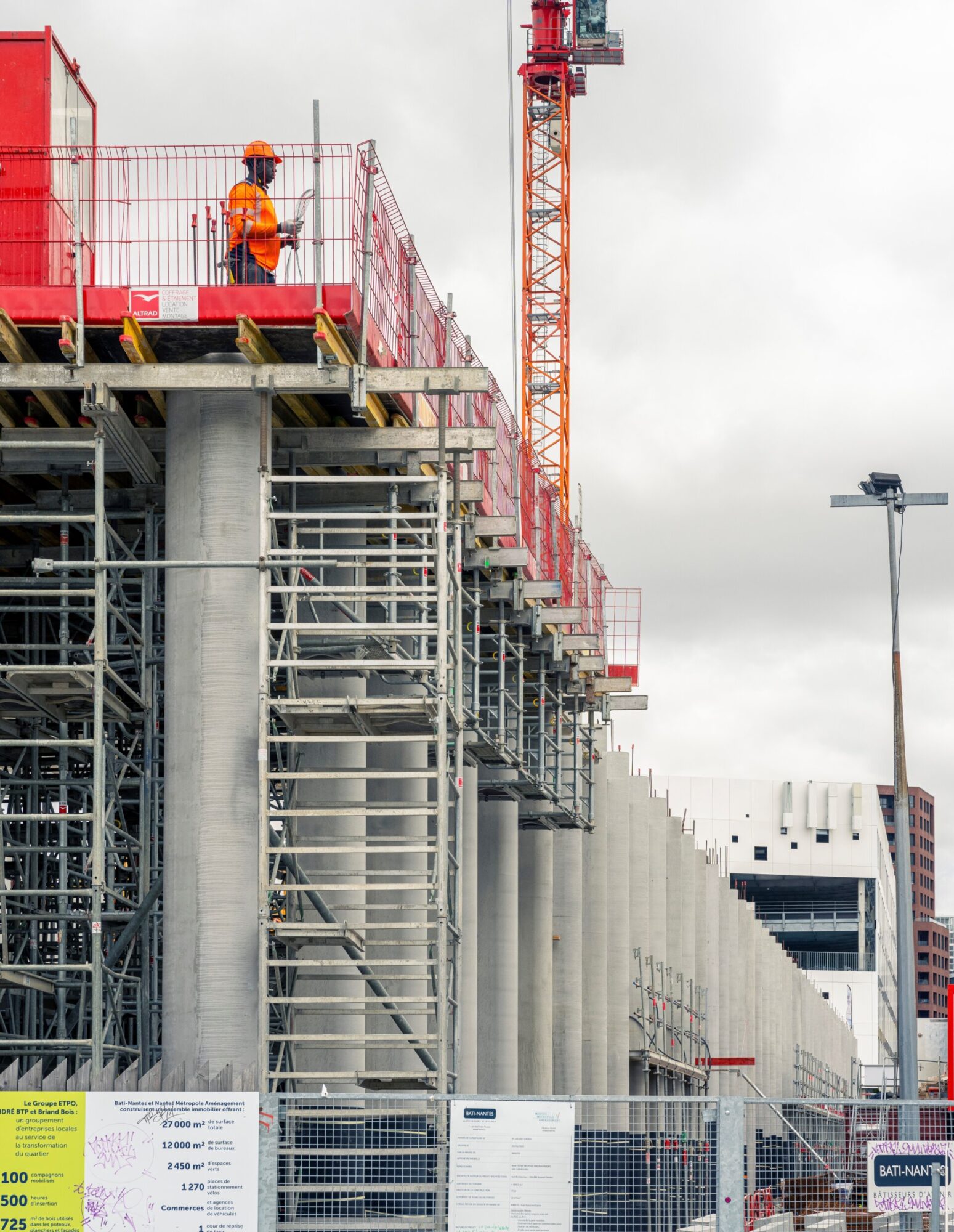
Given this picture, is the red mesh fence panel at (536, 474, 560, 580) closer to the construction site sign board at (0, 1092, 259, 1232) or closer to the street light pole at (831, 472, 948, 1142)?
the street light pole at (831, 472, 948, 1142)

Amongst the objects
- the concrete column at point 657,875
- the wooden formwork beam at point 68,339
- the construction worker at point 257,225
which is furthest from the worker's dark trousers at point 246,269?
the concrete column at point 657,875

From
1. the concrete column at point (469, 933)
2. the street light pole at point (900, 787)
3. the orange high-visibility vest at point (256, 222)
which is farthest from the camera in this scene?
the concrete column at point (469, 933)

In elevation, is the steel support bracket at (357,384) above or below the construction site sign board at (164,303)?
below

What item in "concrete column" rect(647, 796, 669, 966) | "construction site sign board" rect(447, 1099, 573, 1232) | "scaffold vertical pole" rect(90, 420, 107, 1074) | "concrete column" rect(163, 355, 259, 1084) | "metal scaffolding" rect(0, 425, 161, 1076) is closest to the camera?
"construction site sign board" rect(447, 1099, 573, 1232)

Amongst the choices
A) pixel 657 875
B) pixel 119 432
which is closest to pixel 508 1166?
pixel 119 432

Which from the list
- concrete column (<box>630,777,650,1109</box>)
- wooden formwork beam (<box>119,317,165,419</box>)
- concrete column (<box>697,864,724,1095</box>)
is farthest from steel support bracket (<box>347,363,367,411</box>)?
concrete column (<box>697,864,724,1095</box>)

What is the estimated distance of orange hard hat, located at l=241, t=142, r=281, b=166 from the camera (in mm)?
25645

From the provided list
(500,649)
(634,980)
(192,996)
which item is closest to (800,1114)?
(634,980)

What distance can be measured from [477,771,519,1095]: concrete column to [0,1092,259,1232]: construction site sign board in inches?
890

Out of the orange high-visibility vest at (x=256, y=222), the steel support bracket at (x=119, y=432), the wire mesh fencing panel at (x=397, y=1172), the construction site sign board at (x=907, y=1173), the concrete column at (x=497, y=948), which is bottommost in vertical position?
the wire mesh fencing panel at (x=397, y=1172)

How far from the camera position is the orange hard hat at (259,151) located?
2565 centimetres

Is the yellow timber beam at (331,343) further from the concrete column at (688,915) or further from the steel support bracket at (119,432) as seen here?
the concrete column at (688,915)

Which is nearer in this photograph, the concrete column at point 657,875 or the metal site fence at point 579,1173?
the metal site fence at point 579,1173

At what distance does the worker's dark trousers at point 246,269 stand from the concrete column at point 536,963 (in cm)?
2038
